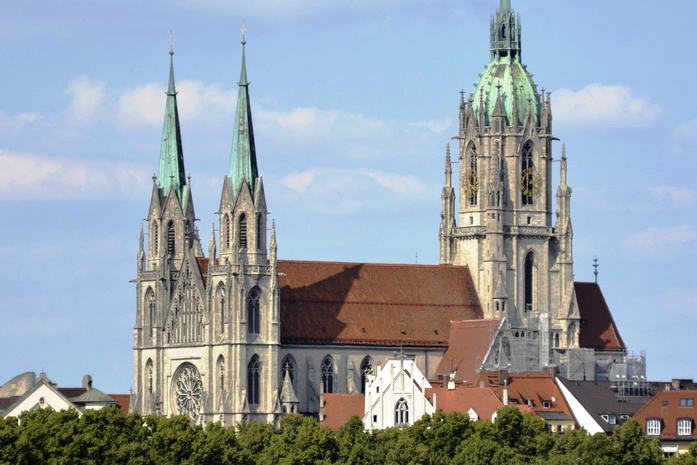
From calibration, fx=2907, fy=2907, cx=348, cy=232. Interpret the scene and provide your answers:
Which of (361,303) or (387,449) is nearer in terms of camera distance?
(387,449)

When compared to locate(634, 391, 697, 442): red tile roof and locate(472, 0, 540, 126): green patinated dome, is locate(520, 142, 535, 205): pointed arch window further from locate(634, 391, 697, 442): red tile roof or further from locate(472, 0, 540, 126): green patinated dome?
locate(634, 391, 697, 442): red tile roof

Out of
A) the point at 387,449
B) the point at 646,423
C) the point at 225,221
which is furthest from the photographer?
the point at 225,221

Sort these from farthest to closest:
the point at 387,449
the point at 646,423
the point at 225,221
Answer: the point at 225,221 → the point at 646,423 → the point at 387,449

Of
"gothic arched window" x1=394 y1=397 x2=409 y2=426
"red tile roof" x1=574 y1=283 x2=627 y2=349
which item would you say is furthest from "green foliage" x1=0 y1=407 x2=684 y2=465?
"red tile roof" x1=574 y1=283 x2=627 y2=349

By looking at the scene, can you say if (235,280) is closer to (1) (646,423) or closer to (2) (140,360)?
(2) (140,360)

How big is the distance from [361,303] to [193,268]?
422 inches

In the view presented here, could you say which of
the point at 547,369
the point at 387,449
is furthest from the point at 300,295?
the point at 387,449

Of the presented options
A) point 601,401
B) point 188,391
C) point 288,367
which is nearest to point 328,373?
point 288,367

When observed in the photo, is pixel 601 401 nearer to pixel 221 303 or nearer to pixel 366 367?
pixel 366 367

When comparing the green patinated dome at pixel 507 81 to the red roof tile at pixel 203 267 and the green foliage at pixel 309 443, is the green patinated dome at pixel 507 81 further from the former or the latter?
the green foliage at pixel 309 443

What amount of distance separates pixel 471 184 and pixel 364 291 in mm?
9590

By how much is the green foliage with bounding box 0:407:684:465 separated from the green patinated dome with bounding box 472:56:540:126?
1258 inches

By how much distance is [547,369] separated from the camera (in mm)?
170250

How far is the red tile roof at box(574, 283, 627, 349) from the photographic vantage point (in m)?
178
